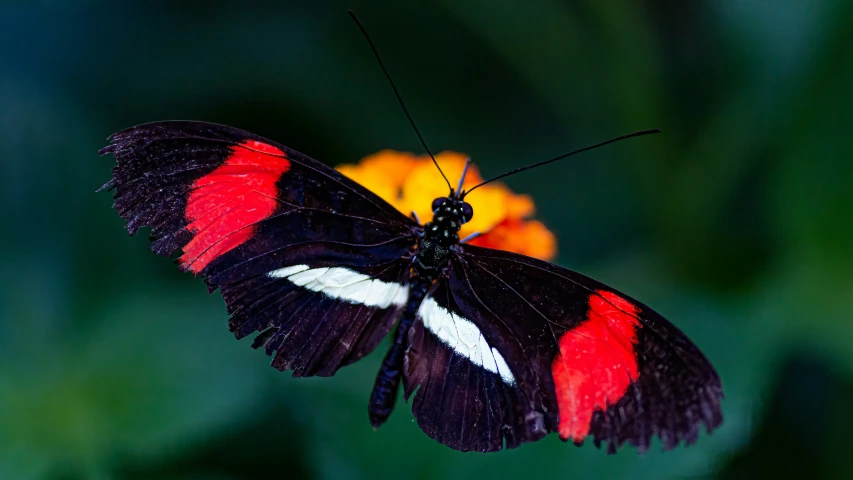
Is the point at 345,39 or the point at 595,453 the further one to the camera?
the point at 345,39

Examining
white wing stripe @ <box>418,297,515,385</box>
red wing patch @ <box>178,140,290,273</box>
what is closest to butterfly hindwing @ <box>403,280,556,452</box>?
white wing stripe @ <box>418,297,515,385</box>

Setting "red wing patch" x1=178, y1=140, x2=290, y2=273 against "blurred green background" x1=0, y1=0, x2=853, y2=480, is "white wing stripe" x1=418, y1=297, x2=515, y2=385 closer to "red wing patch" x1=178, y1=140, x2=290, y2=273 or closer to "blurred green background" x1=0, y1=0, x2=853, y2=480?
"red wing patch" x1=178, y1=140, x2=290, y2=273

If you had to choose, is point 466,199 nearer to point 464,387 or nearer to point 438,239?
point 438,239

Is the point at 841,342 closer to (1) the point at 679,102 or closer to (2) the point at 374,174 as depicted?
(1) the point at 679,102

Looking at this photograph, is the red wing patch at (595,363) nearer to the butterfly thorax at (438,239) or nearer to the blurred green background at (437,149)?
the butterfly thorax at (438,239)

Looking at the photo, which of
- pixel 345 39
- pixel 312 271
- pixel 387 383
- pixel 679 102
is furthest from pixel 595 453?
A: pixel 345 39

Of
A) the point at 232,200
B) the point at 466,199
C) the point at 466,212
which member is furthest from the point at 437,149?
the point at 232,200

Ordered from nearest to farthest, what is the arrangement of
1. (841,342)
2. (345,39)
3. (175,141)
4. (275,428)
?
(175,141) → (275,428) → (841,342) → (345,39)
